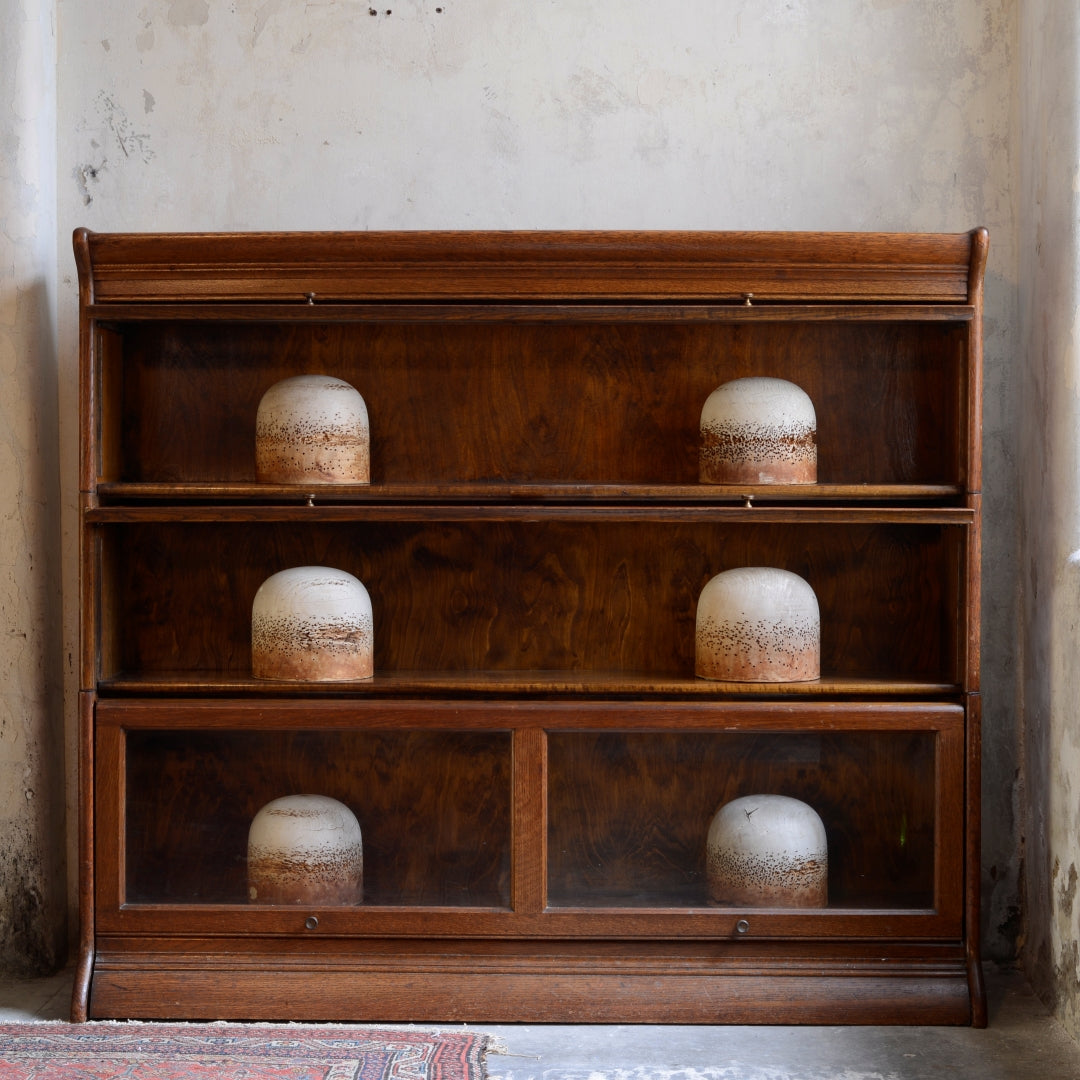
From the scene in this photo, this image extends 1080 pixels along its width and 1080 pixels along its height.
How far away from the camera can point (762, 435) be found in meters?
2.29

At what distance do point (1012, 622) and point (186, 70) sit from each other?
87.0 inches

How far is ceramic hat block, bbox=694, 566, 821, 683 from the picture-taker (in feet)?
7.49

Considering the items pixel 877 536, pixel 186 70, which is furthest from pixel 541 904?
pixel 186 70

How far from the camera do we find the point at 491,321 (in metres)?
2.30

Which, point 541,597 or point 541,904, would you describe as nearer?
point 541,904

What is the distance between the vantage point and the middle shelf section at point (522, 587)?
2.49m

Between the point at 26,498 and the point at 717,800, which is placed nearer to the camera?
the point at 717,800

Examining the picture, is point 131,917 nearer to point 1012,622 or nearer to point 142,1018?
point 142,1018

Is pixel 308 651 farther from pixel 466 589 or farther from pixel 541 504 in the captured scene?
pixel 541 504

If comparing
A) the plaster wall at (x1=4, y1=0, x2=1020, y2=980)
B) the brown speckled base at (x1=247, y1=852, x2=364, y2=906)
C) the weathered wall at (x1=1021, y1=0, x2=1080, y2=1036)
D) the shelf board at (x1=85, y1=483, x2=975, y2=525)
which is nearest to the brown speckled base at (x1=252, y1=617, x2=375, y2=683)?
the shelf board at (x1=85, y1=483, x2=975, y2=525)

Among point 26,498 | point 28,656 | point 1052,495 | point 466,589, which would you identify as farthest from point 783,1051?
point 26,498

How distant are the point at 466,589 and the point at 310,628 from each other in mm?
378

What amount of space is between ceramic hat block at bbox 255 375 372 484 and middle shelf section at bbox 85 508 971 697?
20cm

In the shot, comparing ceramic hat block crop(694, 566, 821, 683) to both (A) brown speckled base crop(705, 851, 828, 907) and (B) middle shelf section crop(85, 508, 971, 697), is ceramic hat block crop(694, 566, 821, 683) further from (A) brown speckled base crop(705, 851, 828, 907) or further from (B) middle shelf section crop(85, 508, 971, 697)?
(A) brown speckled base crop(705, 851, 828, 907)
